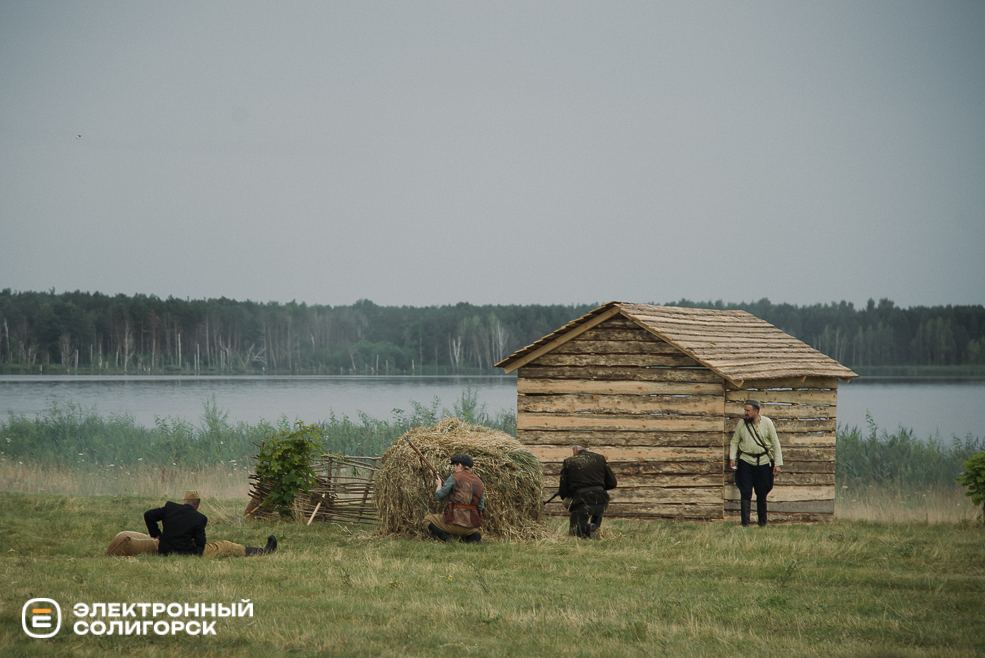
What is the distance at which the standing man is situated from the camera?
1216cm

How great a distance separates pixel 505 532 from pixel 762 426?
16.2 ft

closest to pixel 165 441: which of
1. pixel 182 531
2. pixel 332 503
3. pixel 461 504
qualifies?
pixel 332 503

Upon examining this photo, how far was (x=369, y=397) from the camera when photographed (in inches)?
2205

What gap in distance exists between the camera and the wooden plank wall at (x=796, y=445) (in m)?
14.5

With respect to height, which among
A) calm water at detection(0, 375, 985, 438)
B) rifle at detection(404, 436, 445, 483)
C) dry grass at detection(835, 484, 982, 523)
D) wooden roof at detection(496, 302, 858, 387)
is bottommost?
calm water at detection(0, 375, 985, 438)

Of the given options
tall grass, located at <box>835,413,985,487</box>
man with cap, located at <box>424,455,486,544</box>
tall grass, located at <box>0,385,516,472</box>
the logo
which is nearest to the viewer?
the logo

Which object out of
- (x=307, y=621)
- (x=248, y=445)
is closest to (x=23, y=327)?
(x=248, y=445)

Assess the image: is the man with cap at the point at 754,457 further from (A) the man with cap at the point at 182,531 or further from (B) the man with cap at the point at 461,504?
(A) the man with cap at the point at 182,531

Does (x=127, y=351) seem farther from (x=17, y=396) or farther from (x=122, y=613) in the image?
(x=122, y=613)

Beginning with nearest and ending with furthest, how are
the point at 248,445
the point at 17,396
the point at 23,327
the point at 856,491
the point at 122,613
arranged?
the point at 122,613
the point at 856,491
the point at 248,445
the point at 17,396
the point at 23,327

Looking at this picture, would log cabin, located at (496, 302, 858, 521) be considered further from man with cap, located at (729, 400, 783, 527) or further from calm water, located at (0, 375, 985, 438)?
calm water, located at (0, 375, 985, 438)

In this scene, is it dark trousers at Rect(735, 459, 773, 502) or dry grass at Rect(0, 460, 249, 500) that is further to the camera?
dry grass at Rect(0, 460, 249, 500)

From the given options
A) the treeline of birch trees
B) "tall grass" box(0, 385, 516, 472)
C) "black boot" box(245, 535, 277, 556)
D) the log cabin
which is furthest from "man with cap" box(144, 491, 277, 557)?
the treeline of birch trees

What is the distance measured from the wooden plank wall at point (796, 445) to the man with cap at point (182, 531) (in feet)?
29.4
